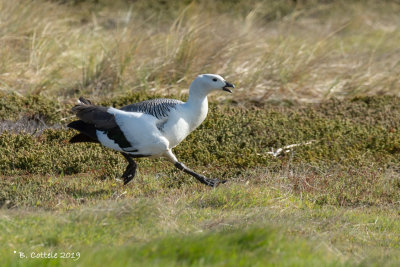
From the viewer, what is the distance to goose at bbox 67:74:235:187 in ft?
20.8

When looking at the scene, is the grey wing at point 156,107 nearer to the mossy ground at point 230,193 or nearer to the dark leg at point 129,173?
the dark leg at point 129,173

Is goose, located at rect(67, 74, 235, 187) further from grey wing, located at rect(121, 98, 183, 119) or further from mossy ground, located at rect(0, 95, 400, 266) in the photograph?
mossy ground, located at rect(0, 95, 400, 266)

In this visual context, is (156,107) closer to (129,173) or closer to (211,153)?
(129,173)

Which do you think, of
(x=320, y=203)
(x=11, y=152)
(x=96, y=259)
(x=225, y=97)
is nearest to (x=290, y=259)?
(x=96, y=259)

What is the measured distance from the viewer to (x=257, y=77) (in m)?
10.4

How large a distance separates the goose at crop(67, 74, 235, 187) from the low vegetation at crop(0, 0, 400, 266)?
0.41 meters

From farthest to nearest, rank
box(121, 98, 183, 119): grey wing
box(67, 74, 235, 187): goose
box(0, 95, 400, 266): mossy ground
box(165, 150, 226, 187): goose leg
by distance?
box(165, 150, 226, 187): goose leg
box(121, 98, 183, 119): grey wing
box(67, 74, 235, 187): goose
box(0, 95, 400, 266): mossy ground

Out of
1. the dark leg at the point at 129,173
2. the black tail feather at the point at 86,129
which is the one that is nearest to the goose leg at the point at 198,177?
the dark leg at the point at 129,173

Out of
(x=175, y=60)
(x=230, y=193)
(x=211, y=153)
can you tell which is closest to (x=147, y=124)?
(x=230, y=193)

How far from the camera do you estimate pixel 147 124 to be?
632cm

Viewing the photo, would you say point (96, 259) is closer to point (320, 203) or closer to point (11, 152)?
point (320, 203)

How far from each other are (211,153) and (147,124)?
1.79 m

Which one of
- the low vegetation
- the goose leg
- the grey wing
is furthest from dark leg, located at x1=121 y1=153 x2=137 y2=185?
the grey wing

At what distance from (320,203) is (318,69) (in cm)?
492
